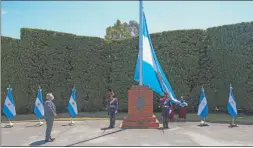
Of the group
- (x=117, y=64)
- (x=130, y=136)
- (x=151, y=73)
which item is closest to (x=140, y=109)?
(x=151, y=73)

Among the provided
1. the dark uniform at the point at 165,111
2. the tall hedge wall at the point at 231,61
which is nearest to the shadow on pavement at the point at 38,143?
the dark uniform at the point at 165,111

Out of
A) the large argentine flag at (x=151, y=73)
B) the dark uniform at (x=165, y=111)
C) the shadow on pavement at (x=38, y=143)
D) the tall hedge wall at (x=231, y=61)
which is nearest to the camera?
the shadow on pavement at (x=38, y=143)

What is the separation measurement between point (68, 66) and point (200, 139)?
1275 centimetres

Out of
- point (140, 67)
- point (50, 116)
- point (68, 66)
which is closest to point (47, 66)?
point (68, 66)

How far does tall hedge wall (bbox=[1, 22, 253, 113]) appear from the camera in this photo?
19984mm

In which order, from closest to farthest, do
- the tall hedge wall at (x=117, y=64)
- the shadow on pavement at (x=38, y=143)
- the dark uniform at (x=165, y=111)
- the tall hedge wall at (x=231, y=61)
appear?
the shadow on pavement at (x=38, y=143) → the dark uniform at (x=165, y=111) → the tall hedge wall at (x=231, y=61) → the tall hedge wall at (x=117, y=64)

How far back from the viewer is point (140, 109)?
14.4 m

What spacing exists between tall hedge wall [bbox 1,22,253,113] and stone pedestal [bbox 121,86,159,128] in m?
7.20

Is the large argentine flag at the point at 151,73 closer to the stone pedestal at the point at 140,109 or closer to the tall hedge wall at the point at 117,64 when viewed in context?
the stone pedestal at the point at 140,109

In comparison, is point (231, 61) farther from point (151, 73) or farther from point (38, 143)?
point (38, 143)

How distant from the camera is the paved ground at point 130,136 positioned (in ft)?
35.2

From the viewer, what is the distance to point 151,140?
11.2 metres

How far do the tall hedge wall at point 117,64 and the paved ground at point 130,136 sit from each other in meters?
5.54

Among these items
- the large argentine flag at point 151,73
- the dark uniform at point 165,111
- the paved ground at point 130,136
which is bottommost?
the paved ground at point 130,136
